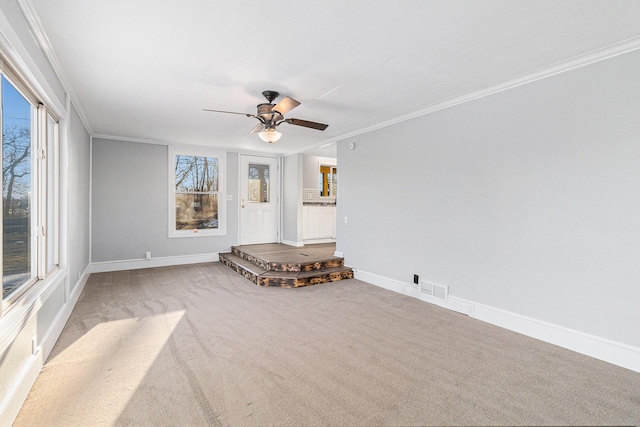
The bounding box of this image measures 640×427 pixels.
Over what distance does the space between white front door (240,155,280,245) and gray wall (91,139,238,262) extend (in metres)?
1.28

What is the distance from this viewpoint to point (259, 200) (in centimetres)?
735

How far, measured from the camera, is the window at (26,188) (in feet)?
6.85

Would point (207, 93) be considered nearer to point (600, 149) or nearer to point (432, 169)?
point (432, 169)

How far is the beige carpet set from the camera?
6.25 ft

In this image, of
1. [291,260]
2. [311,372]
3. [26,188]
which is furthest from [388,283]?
[26,188]

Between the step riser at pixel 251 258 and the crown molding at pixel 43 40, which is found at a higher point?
the crown molding at pixel 43 40

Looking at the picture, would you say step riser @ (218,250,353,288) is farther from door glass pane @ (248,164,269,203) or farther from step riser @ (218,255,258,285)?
door glass pane @ (248,164,269,203)

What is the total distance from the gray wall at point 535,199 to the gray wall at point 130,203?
Answer: 14.6 ft

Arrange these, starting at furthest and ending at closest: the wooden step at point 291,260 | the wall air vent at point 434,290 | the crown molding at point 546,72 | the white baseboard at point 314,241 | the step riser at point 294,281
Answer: the white baseboard at point 314,241
the wooden step at point 291,260
the step riser at point 294,281
the wall air vent at point 434,290
the crown molding at point 546,72

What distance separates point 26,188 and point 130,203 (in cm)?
354

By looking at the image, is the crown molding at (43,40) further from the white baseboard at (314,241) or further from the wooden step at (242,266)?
the white baseboard at (314,241)

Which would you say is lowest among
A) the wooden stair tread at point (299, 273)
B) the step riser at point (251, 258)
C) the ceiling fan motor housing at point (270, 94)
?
the wooden stair tread at point (299, 273)

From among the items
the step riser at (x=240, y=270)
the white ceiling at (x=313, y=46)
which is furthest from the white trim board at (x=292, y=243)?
the white ceiling at (x=313, y=46)

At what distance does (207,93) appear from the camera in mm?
3471
